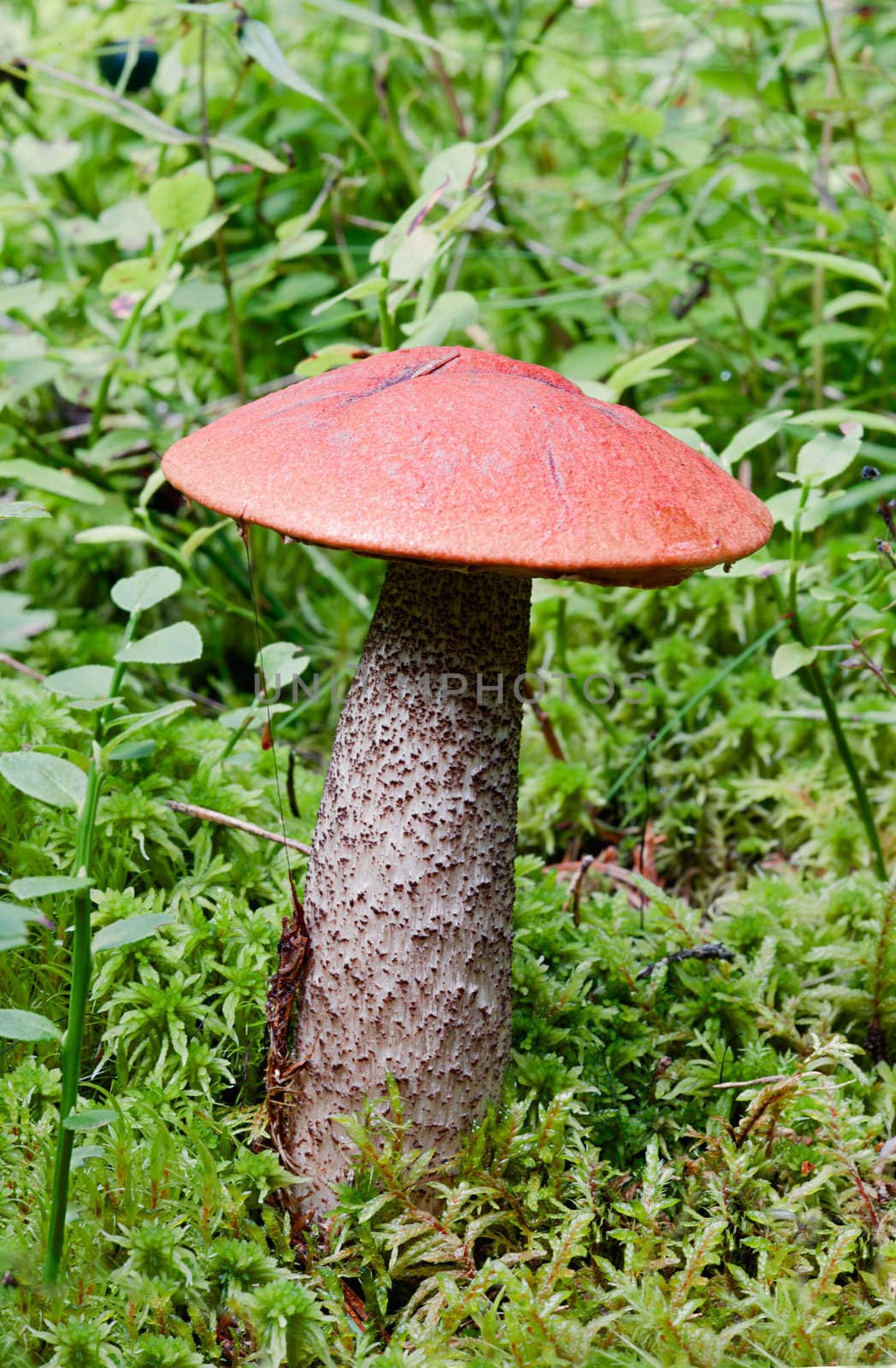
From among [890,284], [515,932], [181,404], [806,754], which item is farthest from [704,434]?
[515,932]

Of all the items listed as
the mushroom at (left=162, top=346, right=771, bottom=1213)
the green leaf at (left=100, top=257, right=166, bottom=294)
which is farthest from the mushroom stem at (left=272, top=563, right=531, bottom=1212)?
the green leaf at (left=100, top=257, right=166, bottom=294)

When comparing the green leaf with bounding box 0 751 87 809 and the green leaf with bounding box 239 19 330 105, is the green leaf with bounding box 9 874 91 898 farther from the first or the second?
the green leaf with bounding box 239 19 330 105

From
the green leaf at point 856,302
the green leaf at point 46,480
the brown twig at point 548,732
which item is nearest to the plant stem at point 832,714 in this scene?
the brown twig at point 548,732

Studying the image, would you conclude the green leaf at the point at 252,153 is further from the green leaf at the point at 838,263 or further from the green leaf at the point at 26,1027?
the green leaf at the point at 26,1027

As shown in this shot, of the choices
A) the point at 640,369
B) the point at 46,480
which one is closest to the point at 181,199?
the point at 46,480

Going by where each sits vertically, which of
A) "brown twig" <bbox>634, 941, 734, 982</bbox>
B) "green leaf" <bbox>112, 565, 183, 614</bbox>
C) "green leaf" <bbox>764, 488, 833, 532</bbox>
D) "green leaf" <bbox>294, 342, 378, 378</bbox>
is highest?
"green leaf" <bbox>294, 342, 378, 378</bbox>
